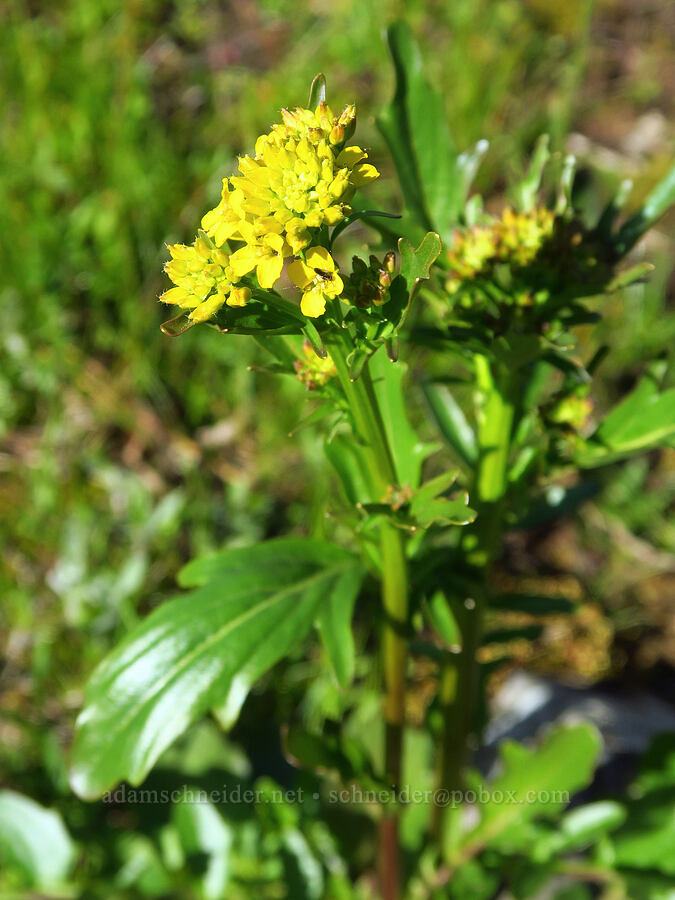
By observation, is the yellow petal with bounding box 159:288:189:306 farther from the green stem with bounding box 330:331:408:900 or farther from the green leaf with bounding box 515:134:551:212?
the green leaf with bounding box 515:134:551:212

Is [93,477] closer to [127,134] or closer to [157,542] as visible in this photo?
[157,542]

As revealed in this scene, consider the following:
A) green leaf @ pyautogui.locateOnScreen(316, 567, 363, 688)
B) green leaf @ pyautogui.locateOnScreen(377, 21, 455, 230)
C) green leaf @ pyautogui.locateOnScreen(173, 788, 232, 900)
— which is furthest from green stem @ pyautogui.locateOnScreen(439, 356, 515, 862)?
green leaf @ pyautogui.locateOnScreen(173, 788, 232, 900)

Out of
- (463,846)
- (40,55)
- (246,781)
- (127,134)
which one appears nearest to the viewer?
(463,846)

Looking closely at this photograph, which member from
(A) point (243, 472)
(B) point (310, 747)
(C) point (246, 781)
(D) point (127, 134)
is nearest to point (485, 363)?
(B) point (310, 747)

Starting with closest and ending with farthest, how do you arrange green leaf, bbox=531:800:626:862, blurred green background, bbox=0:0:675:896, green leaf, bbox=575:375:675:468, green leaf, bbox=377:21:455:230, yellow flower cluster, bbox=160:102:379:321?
1. yellow flower cluster, bbox=160:102:379:321
2. green leaf, bbox=575:375:675:468
3. green leaf, bbox=377:21:455:230
4. green leaf, bbox=531:800:626:862
5. blurred green background, bbox=0:0:675:896

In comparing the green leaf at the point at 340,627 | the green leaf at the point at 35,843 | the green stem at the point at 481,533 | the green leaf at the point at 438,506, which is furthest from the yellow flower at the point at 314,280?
the green leaf at the point at 35,843
